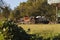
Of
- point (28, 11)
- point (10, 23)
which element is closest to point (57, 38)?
point (10, 23)

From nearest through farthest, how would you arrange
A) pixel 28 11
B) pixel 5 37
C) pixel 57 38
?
pixel 5 37 → pixel 57 38 → pixel 28 11

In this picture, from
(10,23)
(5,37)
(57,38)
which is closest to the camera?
(5,37)

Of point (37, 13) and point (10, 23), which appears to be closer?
point (10, 23)

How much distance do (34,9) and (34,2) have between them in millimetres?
2269

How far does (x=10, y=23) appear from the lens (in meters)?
6.16

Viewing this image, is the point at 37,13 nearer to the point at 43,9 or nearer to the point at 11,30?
the point at 43,9

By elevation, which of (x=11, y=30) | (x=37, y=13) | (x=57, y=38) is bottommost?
(x=37, y=13)

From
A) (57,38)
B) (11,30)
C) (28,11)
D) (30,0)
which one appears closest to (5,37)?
(11,30)

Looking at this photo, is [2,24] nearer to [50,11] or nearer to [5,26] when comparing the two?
[5,26]

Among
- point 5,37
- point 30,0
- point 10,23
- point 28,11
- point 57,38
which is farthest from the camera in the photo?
point 30,0

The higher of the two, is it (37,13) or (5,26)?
(5,26)

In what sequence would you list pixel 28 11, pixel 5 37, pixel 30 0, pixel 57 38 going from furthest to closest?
1. pixel 30 0
2. pixel 28 11
3. pixel 57 38
4. pixel 5 37

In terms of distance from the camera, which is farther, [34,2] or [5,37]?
[34,2]

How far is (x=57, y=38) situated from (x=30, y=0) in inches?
2217
